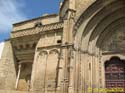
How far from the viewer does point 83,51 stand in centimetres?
1261

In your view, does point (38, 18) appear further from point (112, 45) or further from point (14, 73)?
point (112, 45)

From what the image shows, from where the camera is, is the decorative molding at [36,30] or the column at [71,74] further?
the decorative molding at [36,30]

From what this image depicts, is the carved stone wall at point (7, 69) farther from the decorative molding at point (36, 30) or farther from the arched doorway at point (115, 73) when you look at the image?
the arched doorway at point (115, 73)

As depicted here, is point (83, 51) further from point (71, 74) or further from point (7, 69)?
point (7, 69)

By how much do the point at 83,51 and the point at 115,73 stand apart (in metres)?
2.36

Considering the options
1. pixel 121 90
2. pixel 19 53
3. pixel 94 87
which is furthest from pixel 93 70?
pixel 19 53

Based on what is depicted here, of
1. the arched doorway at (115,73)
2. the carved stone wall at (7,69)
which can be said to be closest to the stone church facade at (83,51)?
the arched doorway at (115,73)

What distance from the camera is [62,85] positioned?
1150cm

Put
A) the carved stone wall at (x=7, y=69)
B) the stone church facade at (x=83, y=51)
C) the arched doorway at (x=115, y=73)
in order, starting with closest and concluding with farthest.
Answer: the stone church facade at (x=83, y=51)
the arched doorway at (x=115, y=73)
the carved stone wall at (x=7, y=69)

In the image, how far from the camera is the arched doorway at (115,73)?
1248cm

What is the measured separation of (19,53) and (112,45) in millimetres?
6627

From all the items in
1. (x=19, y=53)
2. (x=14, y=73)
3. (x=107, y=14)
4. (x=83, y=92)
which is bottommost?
(x=83, y=92)

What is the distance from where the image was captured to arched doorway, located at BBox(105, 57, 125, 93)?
12.5 m

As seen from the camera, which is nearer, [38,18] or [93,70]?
[93,70]
